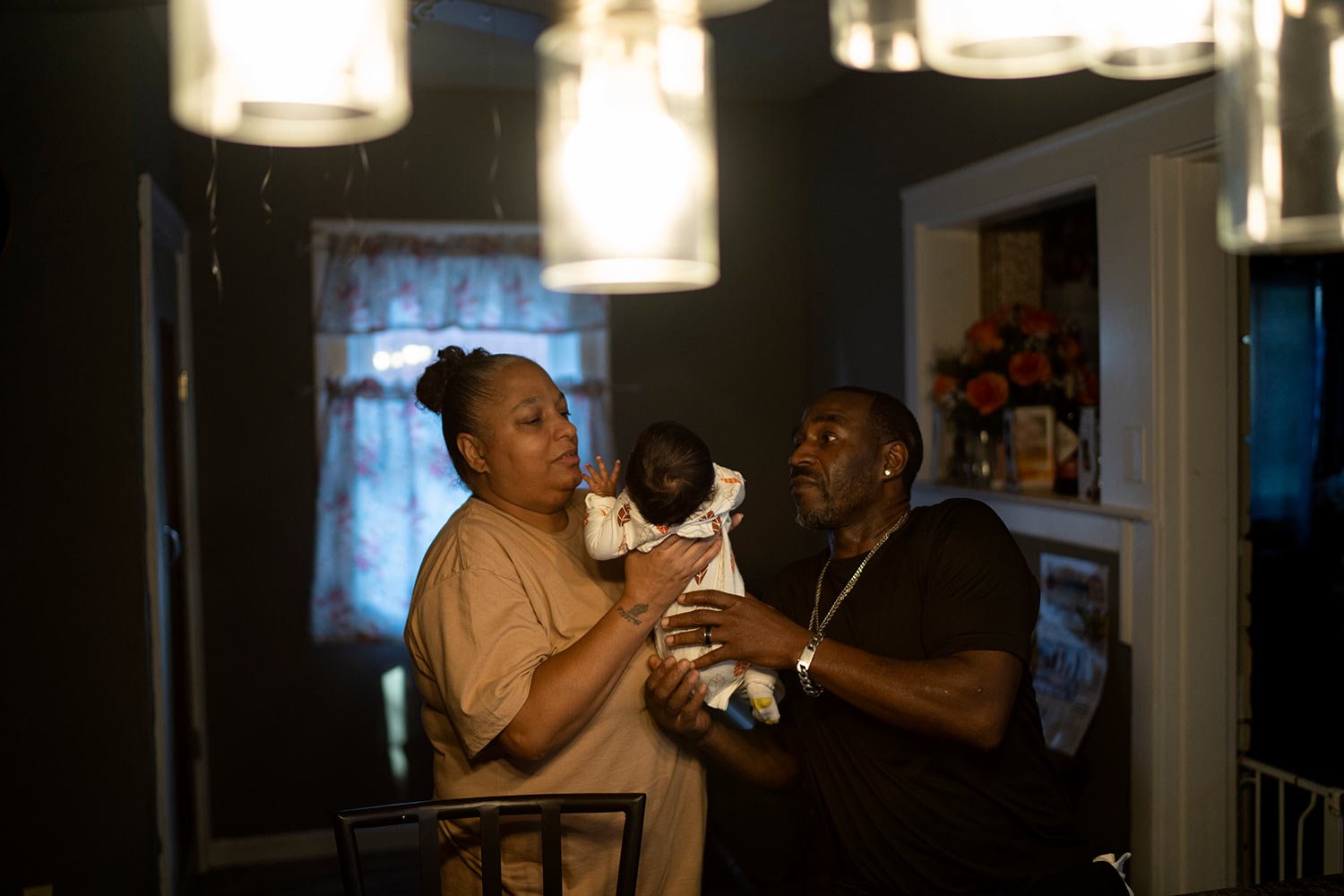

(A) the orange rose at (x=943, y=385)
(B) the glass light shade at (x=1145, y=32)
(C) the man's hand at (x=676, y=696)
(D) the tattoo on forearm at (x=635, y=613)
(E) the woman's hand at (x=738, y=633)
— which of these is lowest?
A: (C) the man's hand at (x=676, y=696)

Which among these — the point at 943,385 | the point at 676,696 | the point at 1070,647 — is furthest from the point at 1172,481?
the point at 676,696

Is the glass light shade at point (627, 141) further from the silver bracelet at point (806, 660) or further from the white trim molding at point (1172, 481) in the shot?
the white trim molding at point (1172, 481)

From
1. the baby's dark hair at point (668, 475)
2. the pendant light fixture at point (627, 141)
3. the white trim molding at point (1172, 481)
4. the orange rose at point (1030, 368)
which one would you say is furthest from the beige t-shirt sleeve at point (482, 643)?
the orange rose at point (1030, 368)

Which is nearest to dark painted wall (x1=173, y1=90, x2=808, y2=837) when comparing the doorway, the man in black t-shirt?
the doorway

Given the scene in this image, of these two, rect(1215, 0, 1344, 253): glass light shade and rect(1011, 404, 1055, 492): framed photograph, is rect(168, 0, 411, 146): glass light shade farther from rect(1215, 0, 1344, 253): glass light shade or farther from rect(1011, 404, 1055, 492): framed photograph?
rect(1011, 404, 1055, 492): framed photograph

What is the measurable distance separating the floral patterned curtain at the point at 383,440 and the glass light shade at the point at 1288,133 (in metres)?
3.58

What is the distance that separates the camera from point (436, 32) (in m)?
3.68

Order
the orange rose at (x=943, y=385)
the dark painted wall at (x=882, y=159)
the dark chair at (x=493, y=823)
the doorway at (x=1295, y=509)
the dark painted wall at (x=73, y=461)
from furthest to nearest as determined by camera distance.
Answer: the orange rose at (x=943, y=385) → the dark painted wall at (x=882, y=159) → the doorway at (x=1295, y=509) → the dark painted wall at (x=73, y=461) → the dark chair at (x=493, y=823)

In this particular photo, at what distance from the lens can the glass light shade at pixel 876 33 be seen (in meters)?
0.95

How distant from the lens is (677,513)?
1835 millimetres

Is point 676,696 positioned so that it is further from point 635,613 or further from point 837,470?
point 837,470

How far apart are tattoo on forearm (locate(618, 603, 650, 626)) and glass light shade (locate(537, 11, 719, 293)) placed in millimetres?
660

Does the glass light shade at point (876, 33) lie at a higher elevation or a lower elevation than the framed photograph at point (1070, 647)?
higher

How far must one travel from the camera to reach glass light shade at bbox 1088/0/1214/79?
0.95 m
